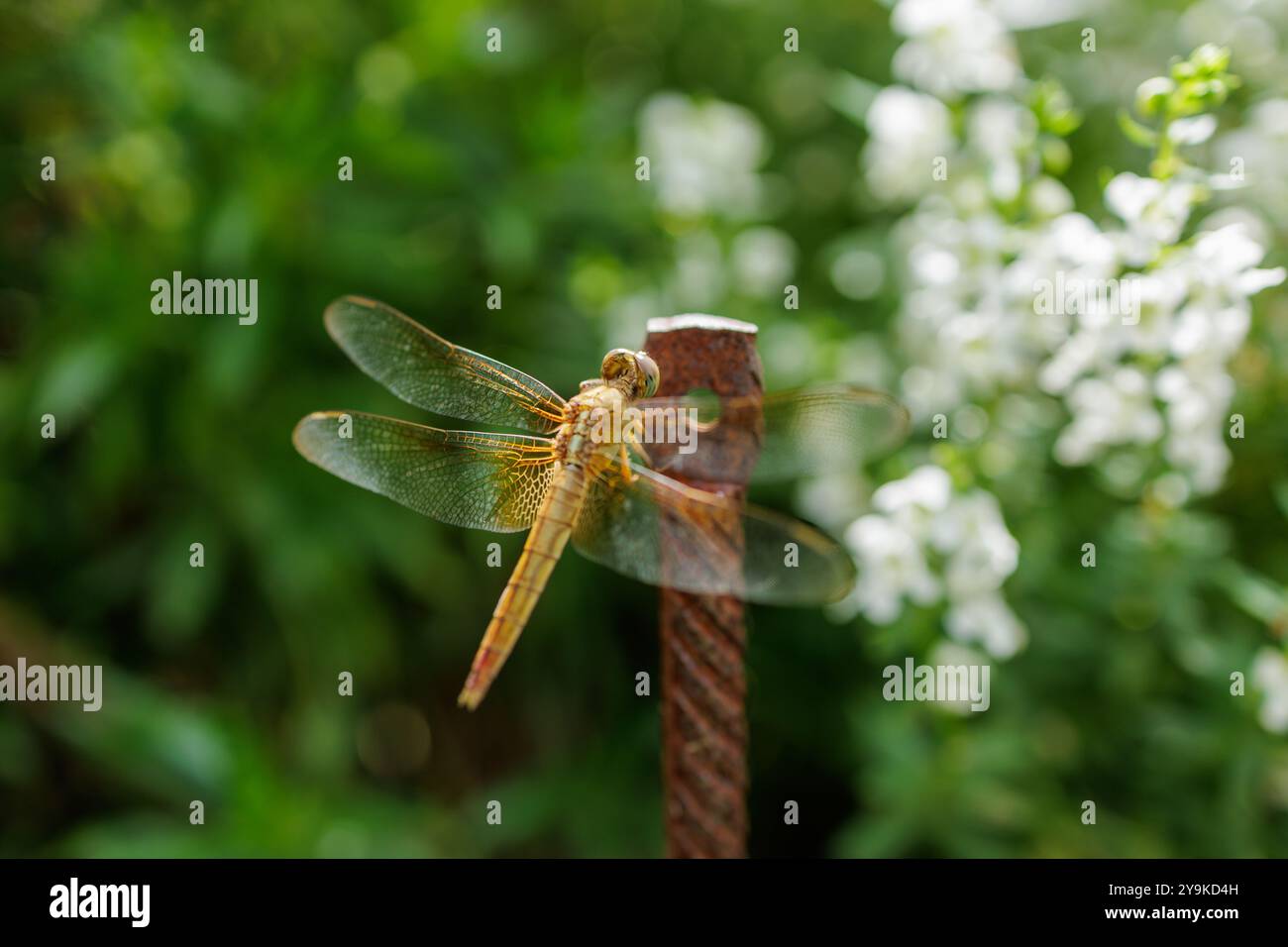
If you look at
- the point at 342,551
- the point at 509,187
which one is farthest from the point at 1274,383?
the point at 342,551

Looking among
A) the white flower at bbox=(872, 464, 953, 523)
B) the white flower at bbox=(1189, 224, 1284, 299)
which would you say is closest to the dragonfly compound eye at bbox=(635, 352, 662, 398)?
the white flower at bbox=(872, 464, 953, 523)

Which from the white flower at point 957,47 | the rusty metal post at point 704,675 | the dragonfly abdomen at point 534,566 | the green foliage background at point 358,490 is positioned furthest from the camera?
the green foliage background at point 358,490

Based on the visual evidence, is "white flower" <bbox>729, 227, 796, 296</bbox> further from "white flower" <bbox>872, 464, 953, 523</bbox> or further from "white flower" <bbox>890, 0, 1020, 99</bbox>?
"white flower" <bbox>872, 464, 953, 523</bbox>

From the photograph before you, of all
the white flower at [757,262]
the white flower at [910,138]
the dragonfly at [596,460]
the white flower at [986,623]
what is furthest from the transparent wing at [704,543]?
the white flower at [757,262]

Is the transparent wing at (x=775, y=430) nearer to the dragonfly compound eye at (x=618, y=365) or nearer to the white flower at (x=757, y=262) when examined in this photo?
the dragonfly compound eye at (x=618, y=365)

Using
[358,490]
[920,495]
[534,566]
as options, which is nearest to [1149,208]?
[920,495]

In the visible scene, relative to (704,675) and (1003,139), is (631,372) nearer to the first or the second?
(704,675)
